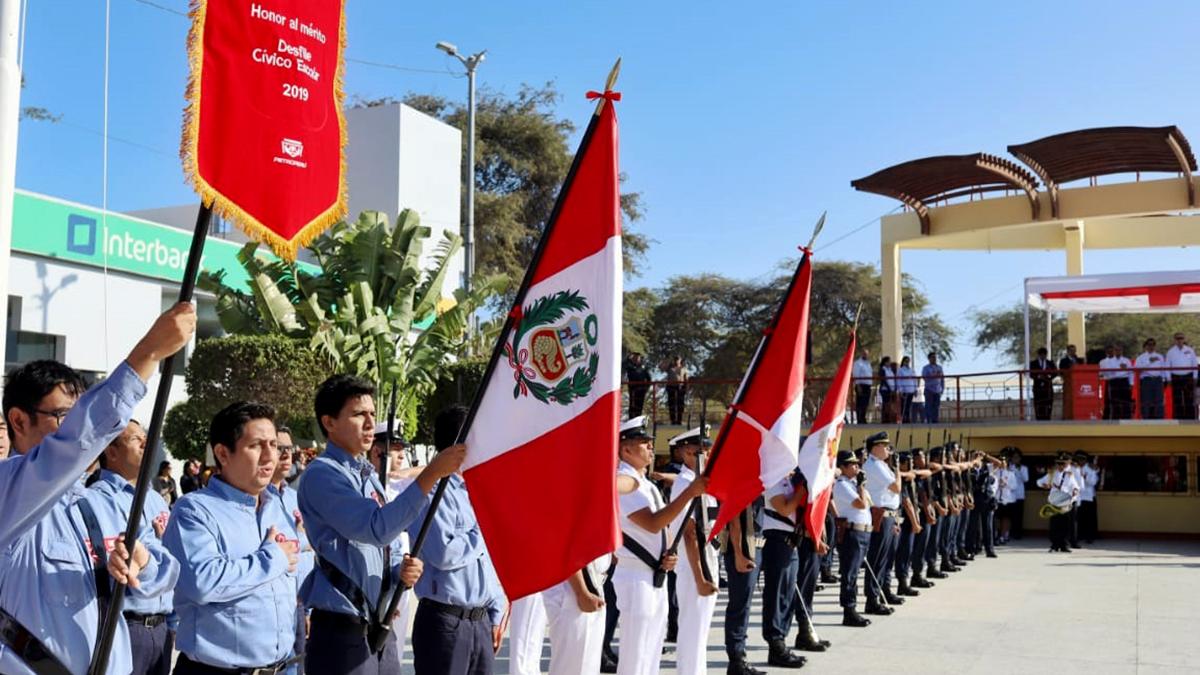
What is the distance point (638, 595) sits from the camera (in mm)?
6500

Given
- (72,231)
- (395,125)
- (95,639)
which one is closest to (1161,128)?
(395,125)

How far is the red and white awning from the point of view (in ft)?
69.1

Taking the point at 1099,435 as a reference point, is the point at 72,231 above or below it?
above

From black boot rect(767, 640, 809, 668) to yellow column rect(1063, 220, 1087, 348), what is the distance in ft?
65.0

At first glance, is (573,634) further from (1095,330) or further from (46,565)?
(1095,330)

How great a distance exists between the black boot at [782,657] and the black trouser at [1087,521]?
14.0m

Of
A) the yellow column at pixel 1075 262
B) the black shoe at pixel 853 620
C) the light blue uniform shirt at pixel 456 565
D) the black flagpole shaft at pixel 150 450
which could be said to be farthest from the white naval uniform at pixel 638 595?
the yellow column at pixel 1075 262

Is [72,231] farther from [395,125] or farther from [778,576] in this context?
[778,576]

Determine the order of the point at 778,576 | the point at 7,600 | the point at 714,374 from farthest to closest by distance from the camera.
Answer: the point at 714,374 → the point at 778,576 → the point at 7,600

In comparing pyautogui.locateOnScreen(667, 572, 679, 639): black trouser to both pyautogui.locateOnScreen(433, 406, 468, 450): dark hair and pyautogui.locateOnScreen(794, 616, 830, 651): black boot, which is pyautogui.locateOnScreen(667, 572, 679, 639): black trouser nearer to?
pyautogui.locateOnScreen(794, 616, 830, 651): black boot

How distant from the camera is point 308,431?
18188 millimetres

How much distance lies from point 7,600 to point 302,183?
58.3 inches

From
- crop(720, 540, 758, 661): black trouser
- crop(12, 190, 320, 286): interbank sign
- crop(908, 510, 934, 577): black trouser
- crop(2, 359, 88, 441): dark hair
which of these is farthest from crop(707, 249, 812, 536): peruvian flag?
crop(12, 190, 320, 286): interbank sign

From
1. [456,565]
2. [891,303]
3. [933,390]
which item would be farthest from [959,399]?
[456,565]
